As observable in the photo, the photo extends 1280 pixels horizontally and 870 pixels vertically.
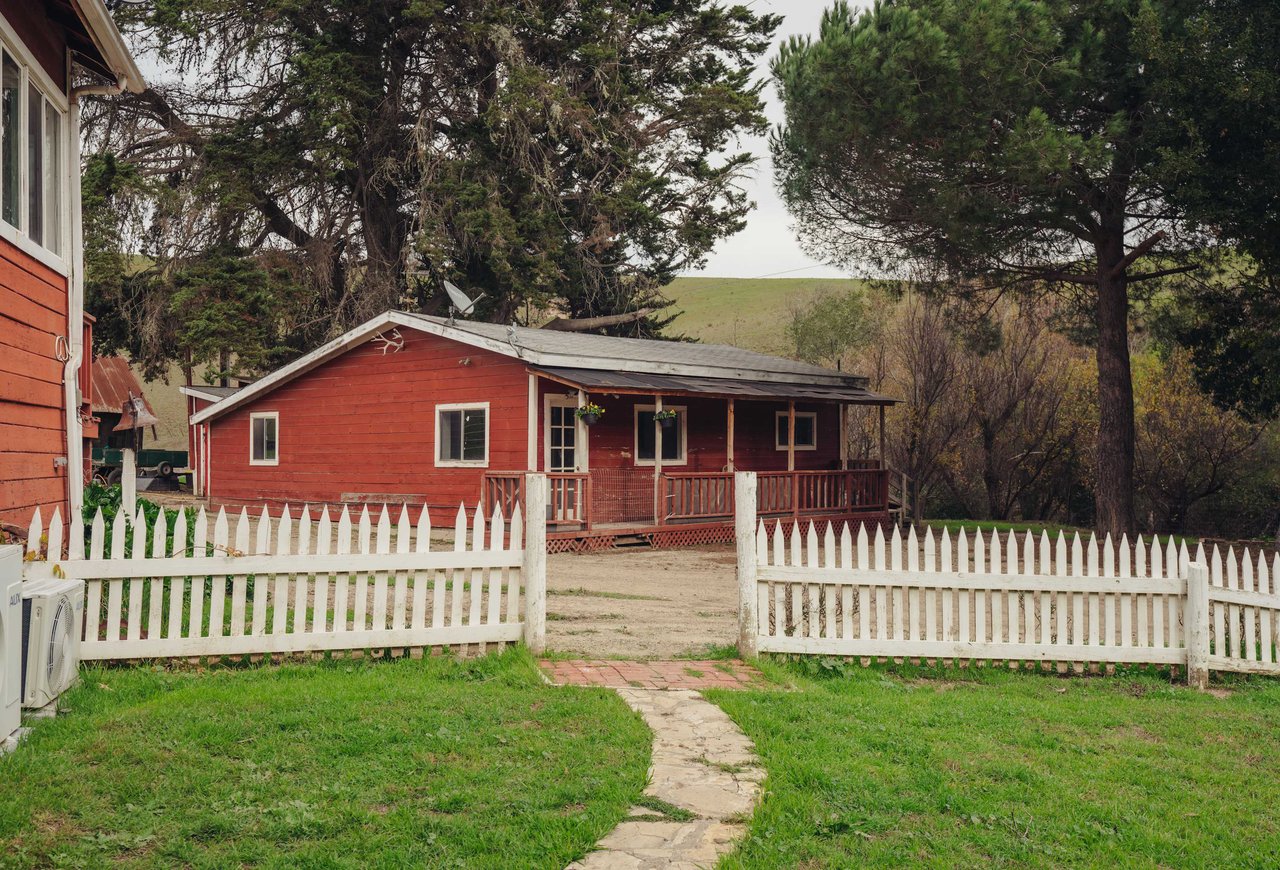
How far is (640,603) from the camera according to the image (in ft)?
35.1

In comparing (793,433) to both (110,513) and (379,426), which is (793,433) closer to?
(379,426)

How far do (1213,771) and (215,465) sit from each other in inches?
951

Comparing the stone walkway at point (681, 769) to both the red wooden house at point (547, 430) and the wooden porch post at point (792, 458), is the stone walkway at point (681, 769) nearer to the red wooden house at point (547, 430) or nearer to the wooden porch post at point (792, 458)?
the red wooden house at point (547, 430)

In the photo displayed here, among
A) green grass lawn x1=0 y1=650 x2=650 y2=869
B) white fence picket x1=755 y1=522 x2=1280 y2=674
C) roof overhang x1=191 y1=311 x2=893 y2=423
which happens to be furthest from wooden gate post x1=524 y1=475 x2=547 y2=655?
roof overhang x1=191 y1=311 x2=893 y2=423

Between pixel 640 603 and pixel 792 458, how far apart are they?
41.3 ft

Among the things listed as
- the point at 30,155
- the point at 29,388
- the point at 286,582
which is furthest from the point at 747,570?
the point at 30,155

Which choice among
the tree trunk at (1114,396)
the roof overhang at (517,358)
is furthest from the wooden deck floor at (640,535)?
the tree trunk at (1114,396)

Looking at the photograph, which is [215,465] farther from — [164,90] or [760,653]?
[760,653]

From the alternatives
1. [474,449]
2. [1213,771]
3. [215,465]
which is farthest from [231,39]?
[1213,771]

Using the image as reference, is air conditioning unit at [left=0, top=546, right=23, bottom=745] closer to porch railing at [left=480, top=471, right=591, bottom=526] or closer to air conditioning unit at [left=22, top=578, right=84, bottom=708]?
air conditioning unit at [left=22, top=578, right=84, bottom=708]

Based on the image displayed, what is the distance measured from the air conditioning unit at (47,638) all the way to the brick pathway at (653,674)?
2.68 metres

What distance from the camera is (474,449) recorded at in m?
19.3

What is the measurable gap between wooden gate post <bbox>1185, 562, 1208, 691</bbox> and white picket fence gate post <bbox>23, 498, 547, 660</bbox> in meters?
4.54

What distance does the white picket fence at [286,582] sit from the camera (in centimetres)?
623
